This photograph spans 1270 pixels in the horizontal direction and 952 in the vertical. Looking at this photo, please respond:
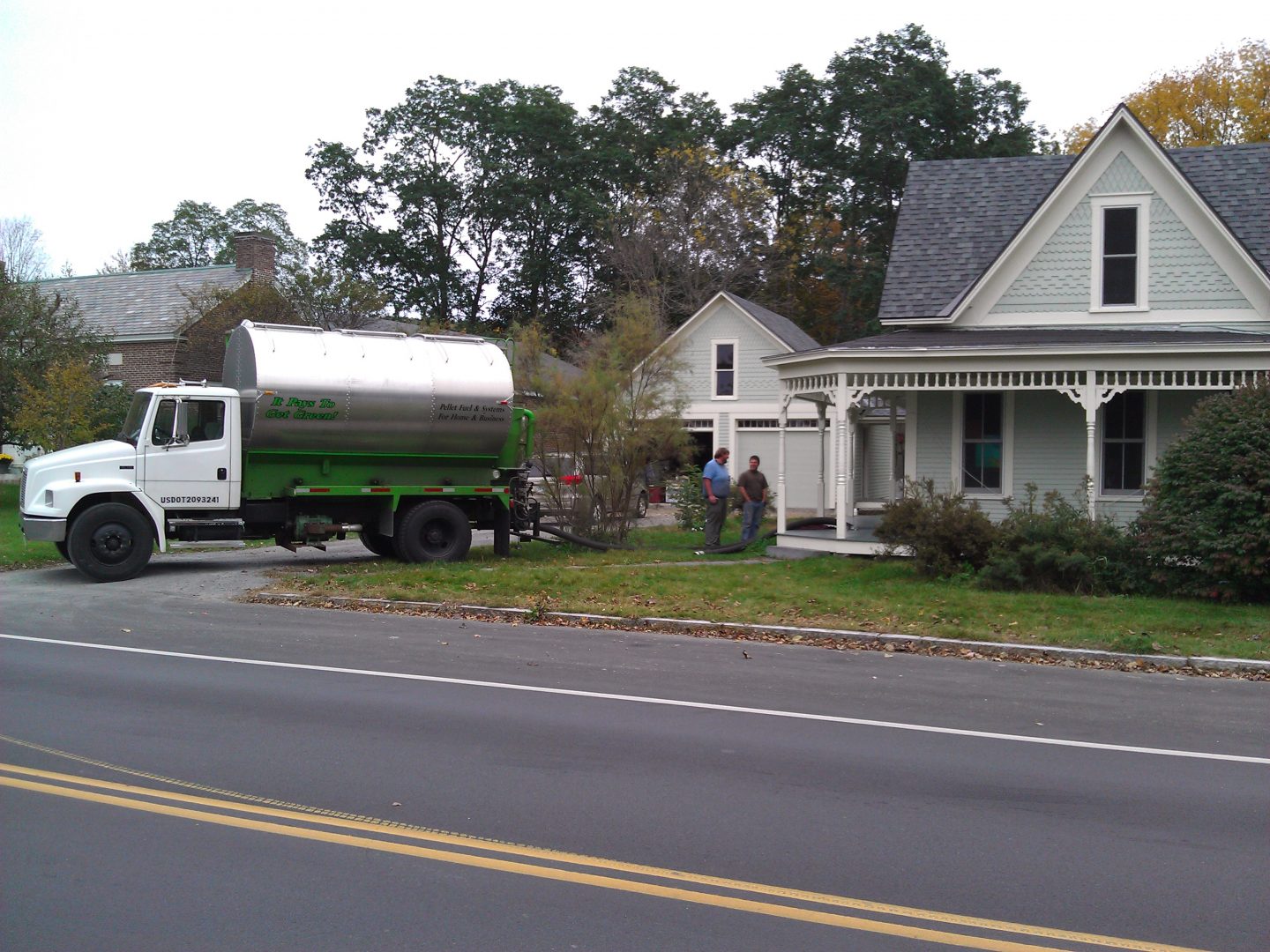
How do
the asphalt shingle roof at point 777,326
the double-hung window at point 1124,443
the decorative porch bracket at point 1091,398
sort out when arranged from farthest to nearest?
the asphalt shingle roof at point 777,326
the double-hung window at point 1124,443
the decorative porch bracket at point 1091,398

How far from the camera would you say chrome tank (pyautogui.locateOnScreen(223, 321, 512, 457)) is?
17.4 m

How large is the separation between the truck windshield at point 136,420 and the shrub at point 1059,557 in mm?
12471

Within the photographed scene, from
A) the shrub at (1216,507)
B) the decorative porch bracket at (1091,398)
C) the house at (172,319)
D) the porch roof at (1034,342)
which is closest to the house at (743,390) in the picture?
the house at (172,319)

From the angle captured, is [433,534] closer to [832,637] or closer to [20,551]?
[20,551]

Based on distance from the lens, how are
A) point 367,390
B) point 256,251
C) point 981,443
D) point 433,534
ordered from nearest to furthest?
point 367,390, point 433,534, point 981,443, point 256,251

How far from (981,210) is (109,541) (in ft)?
55.3

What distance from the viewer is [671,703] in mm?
9438

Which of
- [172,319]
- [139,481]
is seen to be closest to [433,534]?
[139,481]

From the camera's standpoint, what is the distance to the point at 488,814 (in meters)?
6.29

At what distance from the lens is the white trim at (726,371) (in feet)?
120

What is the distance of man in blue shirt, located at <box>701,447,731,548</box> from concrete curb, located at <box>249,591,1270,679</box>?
7.09 meters

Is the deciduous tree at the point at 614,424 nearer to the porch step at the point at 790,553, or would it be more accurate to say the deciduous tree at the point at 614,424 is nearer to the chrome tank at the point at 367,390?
the chrome tank at the point at 367,390

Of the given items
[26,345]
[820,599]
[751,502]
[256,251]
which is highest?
[256,251]

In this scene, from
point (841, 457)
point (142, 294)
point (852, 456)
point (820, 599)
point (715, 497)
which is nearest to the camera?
point (820, 599)
